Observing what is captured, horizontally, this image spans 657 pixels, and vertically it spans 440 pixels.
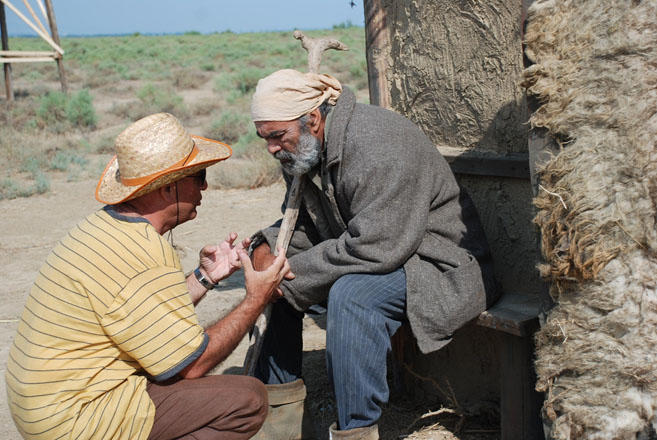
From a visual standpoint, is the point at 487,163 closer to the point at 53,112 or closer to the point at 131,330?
the point at 131,330

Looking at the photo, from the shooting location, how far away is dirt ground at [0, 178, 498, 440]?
12.1ft

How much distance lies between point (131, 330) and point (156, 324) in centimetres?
8

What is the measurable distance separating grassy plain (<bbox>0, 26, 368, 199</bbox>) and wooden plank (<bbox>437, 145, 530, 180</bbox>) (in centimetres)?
586

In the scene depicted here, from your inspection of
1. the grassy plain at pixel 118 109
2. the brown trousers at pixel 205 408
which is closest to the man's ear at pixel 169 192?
the brown trousers at pixel 205 408

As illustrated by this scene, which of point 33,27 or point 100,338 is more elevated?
point 33,27

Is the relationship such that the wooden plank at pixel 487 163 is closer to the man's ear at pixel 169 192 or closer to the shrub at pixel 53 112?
the man's ear at pixel 169 192

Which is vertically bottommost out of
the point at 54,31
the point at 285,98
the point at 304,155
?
the point at 304,155

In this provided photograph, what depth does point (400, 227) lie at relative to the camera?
292 cm

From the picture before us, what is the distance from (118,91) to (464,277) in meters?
19.8

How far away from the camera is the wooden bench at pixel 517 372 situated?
2.92 m

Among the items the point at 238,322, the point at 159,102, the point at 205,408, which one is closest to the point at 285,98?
the point at 238,322

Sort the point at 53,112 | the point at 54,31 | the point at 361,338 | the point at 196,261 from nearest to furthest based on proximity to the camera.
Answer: the point at 361,338 → the point at 196,261 → the point at 53,112 → the point at 54,31

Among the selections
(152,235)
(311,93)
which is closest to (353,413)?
(152,235)

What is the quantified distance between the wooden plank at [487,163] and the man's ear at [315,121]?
2.37 feet
